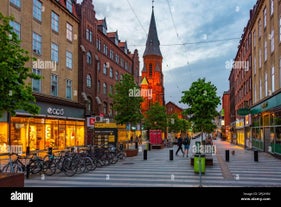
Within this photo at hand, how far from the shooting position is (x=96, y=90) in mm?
45750

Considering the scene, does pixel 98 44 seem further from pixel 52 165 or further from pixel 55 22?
pixel 52 165

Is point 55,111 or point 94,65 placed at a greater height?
point 94,65

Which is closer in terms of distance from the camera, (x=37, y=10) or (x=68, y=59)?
(x=37, y=10)

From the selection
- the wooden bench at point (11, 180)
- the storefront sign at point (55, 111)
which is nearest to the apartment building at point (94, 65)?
the storefront sign at point (55, 111)

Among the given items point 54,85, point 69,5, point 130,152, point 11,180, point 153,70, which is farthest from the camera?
point 153,70

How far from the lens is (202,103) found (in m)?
21.8

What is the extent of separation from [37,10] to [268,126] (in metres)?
24.8

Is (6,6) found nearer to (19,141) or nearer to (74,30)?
(19,141)

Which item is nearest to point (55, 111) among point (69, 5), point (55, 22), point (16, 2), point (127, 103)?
point (127, 103)

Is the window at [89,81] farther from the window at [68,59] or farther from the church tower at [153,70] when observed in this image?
the church tower at [153,70]

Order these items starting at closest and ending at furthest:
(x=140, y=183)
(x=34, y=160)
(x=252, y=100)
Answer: (x=140, y=183)
(x=34, y=160)
(x=252, y=100)

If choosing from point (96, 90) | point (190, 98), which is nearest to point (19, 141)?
point (190, 98)
